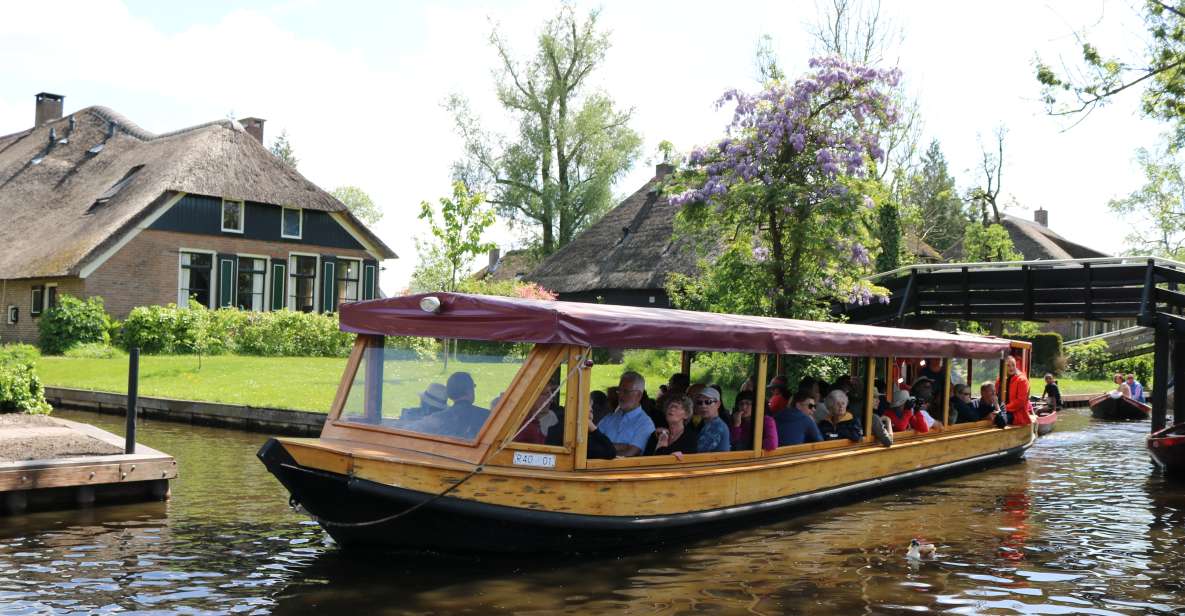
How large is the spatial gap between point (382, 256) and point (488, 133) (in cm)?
940

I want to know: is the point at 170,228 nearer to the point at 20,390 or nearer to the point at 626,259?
the point at 626,259

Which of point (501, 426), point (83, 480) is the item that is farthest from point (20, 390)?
point (501, 426)

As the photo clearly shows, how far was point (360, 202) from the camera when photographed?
76562 millimetres

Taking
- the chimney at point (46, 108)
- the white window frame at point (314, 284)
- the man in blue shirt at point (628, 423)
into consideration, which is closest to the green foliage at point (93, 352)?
the white window frame at point (314, 284)

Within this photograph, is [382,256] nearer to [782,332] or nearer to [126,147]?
[126,147]

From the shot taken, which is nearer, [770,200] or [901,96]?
[770,200]

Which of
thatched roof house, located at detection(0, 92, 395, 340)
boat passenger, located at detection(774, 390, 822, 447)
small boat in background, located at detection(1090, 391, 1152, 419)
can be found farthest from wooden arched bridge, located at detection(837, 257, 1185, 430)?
thatched roof house, located at detection(0, 92, 395, 340)

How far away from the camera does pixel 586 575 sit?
8195 millimetres

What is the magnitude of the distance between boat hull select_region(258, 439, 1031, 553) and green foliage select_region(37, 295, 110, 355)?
76.3 ft

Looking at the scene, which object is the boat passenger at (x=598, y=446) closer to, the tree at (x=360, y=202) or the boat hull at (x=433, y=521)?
the boat hull at (x=433, y=521)

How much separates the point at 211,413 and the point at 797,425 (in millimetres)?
11045

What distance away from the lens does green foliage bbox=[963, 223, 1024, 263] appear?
40.3m

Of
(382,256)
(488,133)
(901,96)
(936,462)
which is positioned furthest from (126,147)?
(936,462)

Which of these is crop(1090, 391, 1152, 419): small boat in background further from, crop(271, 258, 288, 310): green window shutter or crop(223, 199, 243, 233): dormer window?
crop(223, 199, 243, 233): dormer window
